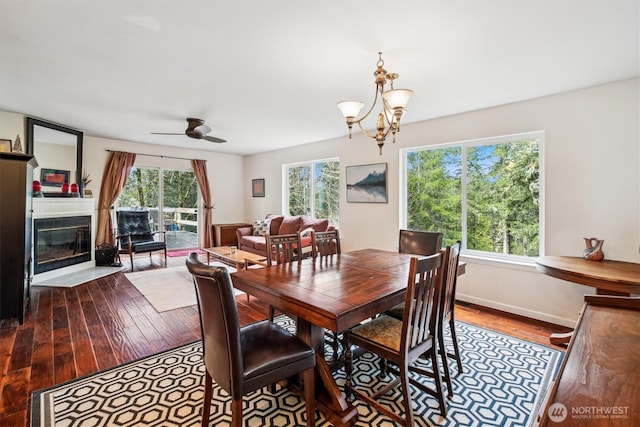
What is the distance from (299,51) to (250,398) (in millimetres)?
2500

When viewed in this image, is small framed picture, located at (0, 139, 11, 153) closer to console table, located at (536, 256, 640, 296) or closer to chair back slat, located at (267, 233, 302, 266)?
chair back slat, located at (267, 233, 302, 266)

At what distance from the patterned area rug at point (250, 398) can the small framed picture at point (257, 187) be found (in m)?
5.11

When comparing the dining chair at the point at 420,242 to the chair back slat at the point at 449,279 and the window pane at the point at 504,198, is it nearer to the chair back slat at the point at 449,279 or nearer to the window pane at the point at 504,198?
the chair back slat at the point at 449,279

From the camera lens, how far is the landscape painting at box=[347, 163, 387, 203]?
4559mm

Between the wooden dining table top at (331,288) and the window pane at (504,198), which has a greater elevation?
the window pane at (504,198)

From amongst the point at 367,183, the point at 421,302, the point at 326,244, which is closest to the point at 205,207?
the point at 367,183

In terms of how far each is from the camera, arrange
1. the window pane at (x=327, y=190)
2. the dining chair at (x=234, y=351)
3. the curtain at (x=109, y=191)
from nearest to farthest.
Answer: the dining chair at (x=234, y=351) < the window pane at (x=327, y=190) < the curtain at (x=109, y=191)

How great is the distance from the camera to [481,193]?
364cm

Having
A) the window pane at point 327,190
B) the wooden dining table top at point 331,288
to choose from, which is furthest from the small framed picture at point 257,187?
the wooden dining table top at point 331,288

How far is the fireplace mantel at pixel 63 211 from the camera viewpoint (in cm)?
425

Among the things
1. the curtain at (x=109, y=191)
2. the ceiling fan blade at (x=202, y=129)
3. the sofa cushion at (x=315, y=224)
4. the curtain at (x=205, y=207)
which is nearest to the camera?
the ceiling fan blade at (x=202, y=129)

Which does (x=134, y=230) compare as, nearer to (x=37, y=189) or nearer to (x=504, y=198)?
(x=37, y=189)

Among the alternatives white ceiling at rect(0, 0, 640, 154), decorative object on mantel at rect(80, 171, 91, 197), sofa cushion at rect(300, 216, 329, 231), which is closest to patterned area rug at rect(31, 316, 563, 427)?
white ceiling at rect(0, 0, 640, 154)

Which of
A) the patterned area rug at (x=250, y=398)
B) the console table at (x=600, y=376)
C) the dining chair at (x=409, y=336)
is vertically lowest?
the patterned area rug at (x=250, y=398)
